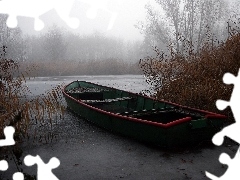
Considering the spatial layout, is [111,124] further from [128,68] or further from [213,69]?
[128,68]

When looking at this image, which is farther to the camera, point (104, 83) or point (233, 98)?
point (104, 83)

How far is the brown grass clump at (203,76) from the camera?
31.5 ft

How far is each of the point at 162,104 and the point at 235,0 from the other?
39.9 metres

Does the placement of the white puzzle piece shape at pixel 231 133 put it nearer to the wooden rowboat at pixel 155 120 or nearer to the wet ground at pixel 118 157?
the wet ground at pixel 118 157

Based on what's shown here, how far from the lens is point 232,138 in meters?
8.41

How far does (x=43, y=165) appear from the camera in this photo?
6840 mm

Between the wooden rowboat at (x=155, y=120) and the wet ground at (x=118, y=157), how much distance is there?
29 centimetres

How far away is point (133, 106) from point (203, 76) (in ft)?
9.60

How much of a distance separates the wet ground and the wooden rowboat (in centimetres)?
29

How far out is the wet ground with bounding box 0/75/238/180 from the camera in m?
6.34

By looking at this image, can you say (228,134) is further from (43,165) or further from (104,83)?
(104,83)

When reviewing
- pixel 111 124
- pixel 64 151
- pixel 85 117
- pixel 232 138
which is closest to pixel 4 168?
pixel 64 151

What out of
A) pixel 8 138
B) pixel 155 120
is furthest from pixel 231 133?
pixel 8 138

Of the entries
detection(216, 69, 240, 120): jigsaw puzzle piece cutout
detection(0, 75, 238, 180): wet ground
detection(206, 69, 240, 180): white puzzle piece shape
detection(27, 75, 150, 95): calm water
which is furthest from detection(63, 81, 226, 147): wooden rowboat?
detection(27, 75, 150, 95): calm water
